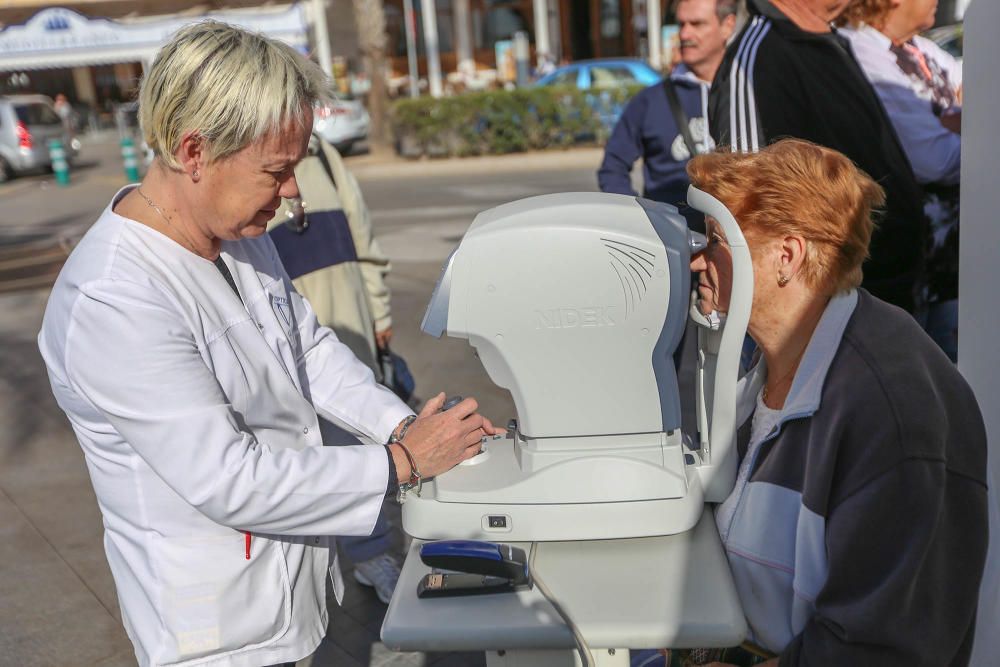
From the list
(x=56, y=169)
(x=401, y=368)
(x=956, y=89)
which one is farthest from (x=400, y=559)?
(x=56, y=169)

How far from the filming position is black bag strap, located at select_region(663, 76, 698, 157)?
379 centimetres

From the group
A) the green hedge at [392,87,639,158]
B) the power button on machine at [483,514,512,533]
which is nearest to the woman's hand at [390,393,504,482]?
the power button on machine at [483,514,512,533]

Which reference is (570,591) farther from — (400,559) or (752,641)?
(400,559)

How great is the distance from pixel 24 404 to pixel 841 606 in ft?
16.5

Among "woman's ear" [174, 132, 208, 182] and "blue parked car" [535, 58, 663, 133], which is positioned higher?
"woman's ear" [174, 132, 208, 182]

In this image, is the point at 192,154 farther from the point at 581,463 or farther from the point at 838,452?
the point at 838,452

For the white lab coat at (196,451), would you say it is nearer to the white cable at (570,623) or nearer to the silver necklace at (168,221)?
the silver necklace at (168,221)

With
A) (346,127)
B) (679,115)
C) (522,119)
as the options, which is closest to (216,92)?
(679,115)

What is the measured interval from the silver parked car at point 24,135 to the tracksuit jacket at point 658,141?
55.3 ft

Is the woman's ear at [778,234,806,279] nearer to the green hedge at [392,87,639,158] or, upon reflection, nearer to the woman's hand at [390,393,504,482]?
the woman's hand at [390,393,504,482]

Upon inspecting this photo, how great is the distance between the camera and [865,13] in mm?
3131

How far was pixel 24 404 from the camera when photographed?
5340 millimetres

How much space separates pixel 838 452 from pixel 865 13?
216 cm

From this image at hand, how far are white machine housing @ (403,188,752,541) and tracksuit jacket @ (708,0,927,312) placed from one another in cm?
122
